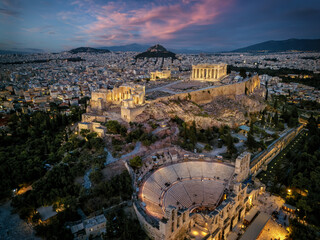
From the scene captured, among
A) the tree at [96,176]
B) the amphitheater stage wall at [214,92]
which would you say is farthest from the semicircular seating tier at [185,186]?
the amphitheater stage wall at [214,92]

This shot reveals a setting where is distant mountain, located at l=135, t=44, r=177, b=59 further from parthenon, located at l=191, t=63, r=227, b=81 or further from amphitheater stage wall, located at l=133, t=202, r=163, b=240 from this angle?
amphitheater stage wall, located at l=133, t=202, r=163, b=240

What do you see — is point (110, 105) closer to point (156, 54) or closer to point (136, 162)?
point (136, 162)

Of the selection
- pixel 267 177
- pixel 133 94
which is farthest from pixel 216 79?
pixel 267 177

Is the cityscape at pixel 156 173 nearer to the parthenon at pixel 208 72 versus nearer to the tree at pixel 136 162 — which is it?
the tree at pixel 136 162

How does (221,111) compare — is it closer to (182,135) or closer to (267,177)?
(182,135)

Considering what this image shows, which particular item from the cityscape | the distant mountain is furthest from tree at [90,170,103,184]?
the distant mountain

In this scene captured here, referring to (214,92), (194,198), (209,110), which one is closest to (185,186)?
(194,198)
